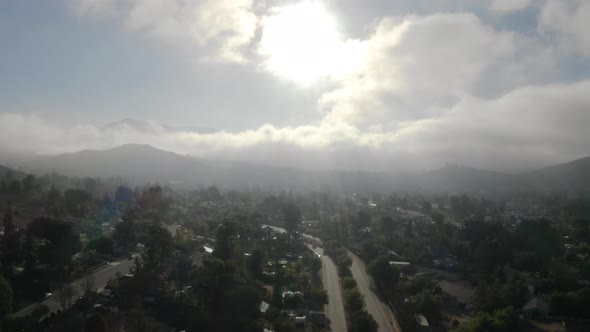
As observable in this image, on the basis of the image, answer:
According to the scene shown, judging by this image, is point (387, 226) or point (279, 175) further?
point (279, 175)

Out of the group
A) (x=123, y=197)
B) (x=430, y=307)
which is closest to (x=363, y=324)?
(x=430, y=307)

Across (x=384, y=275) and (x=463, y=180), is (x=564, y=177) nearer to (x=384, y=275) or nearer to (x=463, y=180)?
(x=463, y=180)

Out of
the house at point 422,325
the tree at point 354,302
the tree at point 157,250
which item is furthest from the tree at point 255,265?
the house at point 422,325

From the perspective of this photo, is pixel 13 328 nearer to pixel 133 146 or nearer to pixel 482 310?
pixel 482 310

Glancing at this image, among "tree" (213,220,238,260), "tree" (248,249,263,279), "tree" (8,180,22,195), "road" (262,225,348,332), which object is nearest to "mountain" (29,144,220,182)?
"tree" (8,180,22,195)

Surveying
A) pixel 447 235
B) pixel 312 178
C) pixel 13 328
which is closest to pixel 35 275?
pixel 13 328

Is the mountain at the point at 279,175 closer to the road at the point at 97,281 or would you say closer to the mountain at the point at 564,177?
the mountain at the point at 564,177
